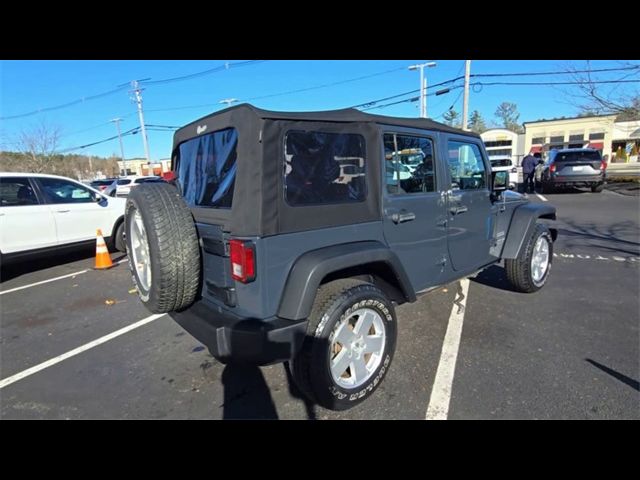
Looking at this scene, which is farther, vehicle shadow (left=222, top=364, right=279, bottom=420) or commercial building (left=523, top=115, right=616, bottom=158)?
commercial building (left=523, top=115, right=616, bottom=158)

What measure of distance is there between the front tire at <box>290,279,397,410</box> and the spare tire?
87 centimetres

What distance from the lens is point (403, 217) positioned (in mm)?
2748

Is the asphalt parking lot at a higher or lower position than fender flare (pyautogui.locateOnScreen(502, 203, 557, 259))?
lower

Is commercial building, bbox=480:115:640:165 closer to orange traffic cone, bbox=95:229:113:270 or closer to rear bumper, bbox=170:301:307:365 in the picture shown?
orange traffic cone, bbox=95:229:113:270

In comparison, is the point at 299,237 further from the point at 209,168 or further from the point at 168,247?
the point at 209,168

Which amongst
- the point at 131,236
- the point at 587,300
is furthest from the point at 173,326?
the point at 587,300

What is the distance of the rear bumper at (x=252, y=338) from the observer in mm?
2014

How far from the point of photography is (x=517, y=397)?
242 centimetres

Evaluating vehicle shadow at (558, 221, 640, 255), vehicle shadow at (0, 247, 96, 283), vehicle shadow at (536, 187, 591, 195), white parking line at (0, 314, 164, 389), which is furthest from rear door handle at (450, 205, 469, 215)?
vehicle shadow at (536, 187, 591, 195)

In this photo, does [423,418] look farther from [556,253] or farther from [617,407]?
[556,253]

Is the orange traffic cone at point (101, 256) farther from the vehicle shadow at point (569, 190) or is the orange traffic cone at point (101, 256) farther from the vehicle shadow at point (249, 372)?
the vehicle shadow at point (569, 190)

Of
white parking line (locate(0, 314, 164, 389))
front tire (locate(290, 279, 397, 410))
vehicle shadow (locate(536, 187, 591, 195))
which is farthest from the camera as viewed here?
vehicle shadow (locate(536, 187, 591, 195))

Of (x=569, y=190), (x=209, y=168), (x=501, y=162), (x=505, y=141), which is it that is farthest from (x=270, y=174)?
(x=505, y=141)

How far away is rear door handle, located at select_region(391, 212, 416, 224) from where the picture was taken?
2697 mm
